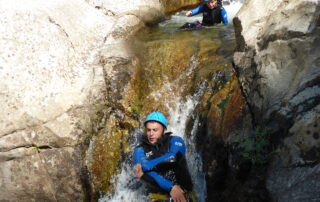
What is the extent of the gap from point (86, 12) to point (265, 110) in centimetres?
504

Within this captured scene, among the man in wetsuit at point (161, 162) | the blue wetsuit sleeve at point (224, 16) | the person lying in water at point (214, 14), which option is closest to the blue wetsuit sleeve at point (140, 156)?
the man in wetsuit at point (161, 162)

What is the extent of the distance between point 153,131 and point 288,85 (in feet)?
6.28

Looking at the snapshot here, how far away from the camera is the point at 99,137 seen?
5.83m

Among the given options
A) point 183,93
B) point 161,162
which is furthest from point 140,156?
point 183,93

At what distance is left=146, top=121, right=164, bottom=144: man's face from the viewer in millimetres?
4558

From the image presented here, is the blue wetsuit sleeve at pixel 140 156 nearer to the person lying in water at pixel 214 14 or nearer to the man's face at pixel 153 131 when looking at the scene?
the man's face at pixel 153 131

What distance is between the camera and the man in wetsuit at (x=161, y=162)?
4359 mm

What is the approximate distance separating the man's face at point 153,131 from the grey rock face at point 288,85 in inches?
52.4

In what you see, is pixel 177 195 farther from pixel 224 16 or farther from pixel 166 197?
pixel 224 16

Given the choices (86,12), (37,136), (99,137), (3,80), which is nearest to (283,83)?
(99,137)

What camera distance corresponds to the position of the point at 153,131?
180 inches

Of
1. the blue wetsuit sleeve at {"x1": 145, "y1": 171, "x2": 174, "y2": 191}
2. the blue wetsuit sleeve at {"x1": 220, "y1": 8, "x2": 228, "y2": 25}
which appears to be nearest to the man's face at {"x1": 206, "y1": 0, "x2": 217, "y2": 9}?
the blue wetsuit sleeve at {"x1": 220, "y1": 8, "x2": 228, "y2": 25}

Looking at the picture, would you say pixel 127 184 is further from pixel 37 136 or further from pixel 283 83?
pixel 283 83

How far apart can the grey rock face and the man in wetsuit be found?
122cm
